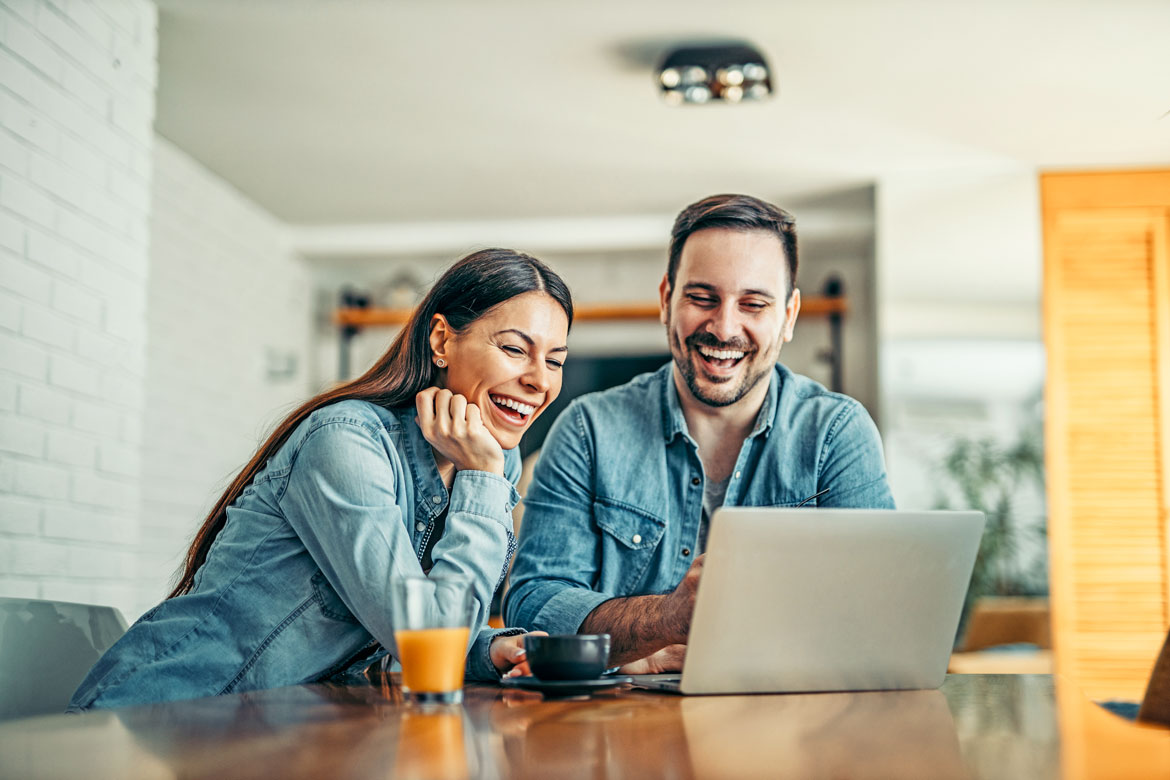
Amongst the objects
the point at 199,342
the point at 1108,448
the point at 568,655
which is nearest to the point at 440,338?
the point at 568,655

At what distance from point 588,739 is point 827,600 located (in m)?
0.44

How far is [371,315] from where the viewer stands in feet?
19.1

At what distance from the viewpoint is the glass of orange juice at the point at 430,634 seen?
105 centimetres

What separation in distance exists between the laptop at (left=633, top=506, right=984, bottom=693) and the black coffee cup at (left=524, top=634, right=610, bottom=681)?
93mm

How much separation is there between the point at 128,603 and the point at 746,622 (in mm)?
2413

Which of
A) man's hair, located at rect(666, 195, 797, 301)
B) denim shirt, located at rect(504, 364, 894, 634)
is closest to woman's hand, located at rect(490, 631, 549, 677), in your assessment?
denim shirt, located at rect(504, 364, 894, 634)

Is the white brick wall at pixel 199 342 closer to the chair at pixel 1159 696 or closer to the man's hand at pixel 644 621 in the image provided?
the man's hand at pixel 644 621

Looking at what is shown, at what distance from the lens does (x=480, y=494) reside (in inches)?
56.0

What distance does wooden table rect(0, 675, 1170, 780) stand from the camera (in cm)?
70

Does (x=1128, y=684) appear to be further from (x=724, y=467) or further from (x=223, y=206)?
(x=223, y=206)

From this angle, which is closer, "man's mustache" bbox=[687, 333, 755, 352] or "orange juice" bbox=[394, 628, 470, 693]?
"orange juice" bbox=[394, 628, 470, 693]

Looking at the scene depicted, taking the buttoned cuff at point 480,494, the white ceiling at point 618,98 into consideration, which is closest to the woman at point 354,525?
the buttoned cuff at point 480,494

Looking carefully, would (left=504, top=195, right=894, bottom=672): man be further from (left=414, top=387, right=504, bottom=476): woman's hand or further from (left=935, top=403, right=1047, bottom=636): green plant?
(left=935, top=403, right=1047, bottom=636): green plant

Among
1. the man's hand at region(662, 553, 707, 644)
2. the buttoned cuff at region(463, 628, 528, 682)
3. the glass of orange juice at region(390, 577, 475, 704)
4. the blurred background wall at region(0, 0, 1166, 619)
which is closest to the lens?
the glass of orange juice at region(390, 577, 475, 704)
